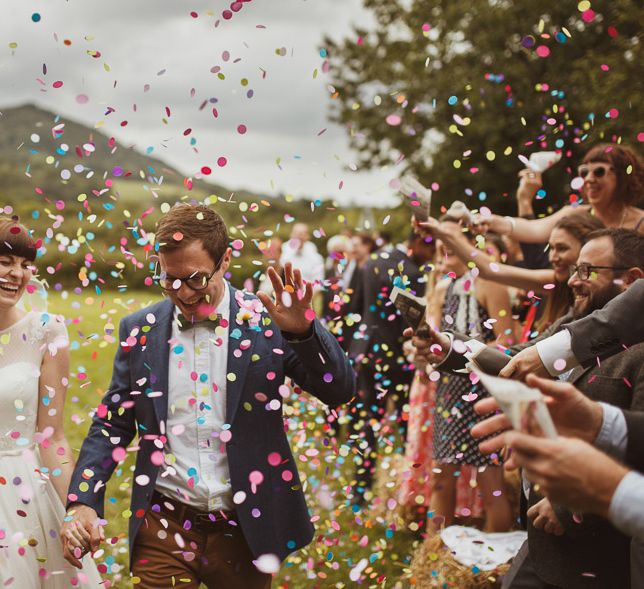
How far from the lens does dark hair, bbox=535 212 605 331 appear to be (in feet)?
14.8

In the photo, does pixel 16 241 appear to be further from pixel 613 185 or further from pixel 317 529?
pixel 613 185

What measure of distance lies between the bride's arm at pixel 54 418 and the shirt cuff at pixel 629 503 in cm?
258

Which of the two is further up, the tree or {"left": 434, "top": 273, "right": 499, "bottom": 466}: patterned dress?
the tree

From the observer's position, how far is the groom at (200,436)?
10.7 ft

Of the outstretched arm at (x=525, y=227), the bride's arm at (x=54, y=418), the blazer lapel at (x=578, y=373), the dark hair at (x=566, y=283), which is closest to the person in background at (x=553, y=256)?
the dark hair at (x=566, y=283)

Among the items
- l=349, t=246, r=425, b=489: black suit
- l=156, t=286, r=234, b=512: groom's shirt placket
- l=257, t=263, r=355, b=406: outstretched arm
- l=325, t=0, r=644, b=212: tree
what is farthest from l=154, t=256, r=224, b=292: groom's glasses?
l=325, t=0, r=644, b=212: tree

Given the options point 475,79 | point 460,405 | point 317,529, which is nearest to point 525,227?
point 460,405

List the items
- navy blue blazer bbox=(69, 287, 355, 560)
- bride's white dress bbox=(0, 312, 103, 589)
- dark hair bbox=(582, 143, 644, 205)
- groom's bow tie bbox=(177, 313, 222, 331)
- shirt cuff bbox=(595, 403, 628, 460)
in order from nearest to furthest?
shirt cuff bbox=(595, 403, 628, 460)
navy blue blazer bbox=(69, 287, 355, 560)
groom's bow tie bbox=(177, 313, 222, 331)
bride's white dress bbox=(0, 312, 103, 589)
dark hair bbox=(582, 143, 644, 205)

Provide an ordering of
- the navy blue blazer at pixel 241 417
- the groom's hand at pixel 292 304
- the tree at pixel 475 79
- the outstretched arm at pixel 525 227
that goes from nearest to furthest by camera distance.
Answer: the groom's hand at pixel 292 304, the navy blue blazer at pixel 241 417, the outstretched arm at pixel 525 227, the tree at pixel 475 79

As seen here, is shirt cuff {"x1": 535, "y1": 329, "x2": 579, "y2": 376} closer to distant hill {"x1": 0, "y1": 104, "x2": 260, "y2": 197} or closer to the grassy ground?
the grassy ground

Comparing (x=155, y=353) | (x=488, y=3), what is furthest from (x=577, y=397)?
(x=488, y=3)

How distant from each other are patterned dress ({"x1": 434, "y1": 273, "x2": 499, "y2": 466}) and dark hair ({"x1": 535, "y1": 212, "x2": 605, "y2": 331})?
0.90 m

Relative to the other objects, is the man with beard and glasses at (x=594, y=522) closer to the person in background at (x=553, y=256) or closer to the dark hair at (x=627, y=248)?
the dark hair at (x=627, y=248)

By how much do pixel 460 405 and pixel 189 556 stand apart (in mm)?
2783
